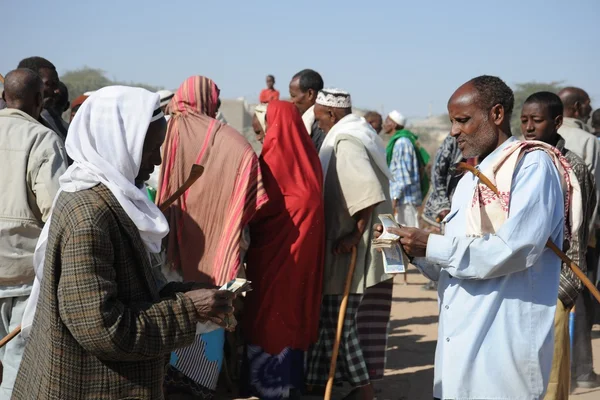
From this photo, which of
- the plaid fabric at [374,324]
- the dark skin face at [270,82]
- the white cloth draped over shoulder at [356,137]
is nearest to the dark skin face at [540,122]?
the white cloth draped over shoulder at [356,137]

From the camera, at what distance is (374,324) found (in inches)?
230

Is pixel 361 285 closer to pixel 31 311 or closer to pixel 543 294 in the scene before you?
pixel 543 294

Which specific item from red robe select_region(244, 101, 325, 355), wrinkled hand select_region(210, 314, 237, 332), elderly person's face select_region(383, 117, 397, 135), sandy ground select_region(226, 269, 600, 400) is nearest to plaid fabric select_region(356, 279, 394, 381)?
sandy ground select_region(226, 269, 600, 400)

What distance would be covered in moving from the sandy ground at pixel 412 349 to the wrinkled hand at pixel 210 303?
11.6 feet

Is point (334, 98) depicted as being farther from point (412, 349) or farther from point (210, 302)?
point (210, 302)

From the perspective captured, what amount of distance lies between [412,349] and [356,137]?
2.94 metres

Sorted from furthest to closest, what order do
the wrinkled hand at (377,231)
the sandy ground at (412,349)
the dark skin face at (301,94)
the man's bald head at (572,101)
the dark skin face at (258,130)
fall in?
the man's bald head at (572,101), the dark skin face at (301,94), the sandy ground at (412,349), the dark skin face at (258,130), the wrinkled hand at (377,231)

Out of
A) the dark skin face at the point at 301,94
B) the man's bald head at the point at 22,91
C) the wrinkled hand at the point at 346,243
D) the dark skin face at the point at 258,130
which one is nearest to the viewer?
the man's bald head at the point at 22,91

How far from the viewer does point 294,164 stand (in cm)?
516

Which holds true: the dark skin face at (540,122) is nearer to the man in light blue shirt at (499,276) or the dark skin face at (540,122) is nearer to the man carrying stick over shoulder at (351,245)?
the man carrying stick over shoulder at (351,245)

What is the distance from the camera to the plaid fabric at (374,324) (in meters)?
5.76

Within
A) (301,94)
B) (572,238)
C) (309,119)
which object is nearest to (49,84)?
(309,119)

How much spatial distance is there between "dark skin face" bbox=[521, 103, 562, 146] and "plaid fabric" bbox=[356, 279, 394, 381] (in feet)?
5.27

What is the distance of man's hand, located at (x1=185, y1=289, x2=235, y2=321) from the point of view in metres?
2.57
